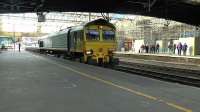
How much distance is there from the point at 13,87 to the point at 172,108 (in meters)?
6.48

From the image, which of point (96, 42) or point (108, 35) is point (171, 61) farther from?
point (96, 42)

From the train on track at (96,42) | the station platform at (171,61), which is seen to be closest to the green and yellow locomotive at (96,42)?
the train on track at (96,42)

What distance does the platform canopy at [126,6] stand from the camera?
36500mm

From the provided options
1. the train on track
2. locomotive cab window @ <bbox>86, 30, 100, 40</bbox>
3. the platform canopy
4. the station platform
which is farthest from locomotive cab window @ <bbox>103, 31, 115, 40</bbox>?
the station platform

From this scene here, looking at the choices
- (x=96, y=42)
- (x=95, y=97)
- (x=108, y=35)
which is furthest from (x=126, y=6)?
(x=95, y=97)

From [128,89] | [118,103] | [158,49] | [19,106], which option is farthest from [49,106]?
[158,49]

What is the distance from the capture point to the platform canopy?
36.5 meters

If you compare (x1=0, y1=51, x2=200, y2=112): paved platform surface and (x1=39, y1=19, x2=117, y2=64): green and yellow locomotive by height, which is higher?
(x1=39, y1=19, x2=117, y2=64): green and yellow locomotive

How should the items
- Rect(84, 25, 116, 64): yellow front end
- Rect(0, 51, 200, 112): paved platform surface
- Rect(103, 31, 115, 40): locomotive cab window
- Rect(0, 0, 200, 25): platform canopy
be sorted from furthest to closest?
1. Rect(0, 0, 200, 25): platform canopy
2. Rect(103, 31, 115, 40): locomotive cab window
3. Rect(84, 25, 116, 64): yellow front end
4. Rect(0, 51, 200, 112): paved platform surface

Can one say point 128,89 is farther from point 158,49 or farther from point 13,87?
point 158,49

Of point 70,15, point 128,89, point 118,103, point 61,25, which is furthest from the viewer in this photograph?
point 61,25

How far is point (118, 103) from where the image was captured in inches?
429

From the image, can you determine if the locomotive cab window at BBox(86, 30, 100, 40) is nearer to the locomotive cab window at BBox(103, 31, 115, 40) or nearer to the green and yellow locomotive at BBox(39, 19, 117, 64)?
the green and yellow locomotive at BBox(39, 19, 117, 64)

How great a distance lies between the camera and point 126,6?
1577 inches
